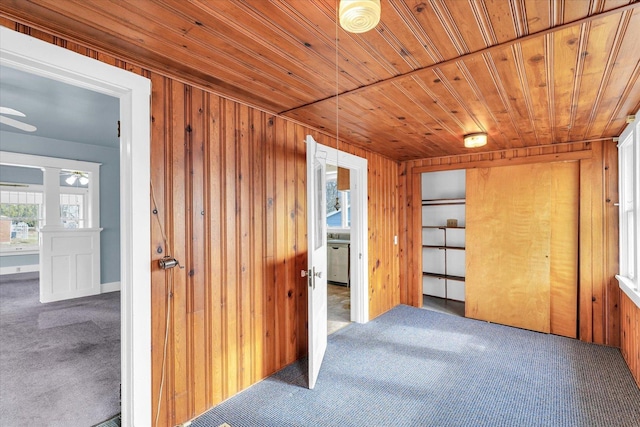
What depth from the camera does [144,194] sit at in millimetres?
1828

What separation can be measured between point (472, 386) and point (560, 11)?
8.48 ft

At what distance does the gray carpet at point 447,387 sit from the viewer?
6.95 ft

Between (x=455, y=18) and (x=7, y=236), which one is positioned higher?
(x=455, y=18)

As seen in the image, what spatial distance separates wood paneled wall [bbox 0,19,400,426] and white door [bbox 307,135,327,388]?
0.23 meters

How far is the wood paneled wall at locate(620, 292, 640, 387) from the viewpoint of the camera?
8.29 feet

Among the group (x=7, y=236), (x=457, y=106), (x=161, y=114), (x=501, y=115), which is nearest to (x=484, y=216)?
(x=501, y=115)

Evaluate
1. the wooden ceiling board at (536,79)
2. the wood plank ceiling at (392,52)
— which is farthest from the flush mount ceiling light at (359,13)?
the wooden ceiling board at (536,79)

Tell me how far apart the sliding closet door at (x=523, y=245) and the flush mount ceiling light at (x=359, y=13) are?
363cm

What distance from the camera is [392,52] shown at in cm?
167

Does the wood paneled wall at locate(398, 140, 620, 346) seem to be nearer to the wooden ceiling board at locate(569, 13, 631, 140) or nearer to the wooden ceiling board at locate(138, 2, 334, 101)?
the wooden ceiling board at locate(569, 13, 631, 140)

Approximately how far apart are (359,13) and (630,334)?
3.60 metres

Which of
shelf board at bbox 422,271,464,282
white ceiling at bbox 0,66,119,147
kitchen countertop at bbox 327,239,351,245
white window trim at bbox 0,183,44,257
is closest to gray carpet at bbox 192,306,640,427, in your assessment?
shelf board at bbox 422,271,464,282

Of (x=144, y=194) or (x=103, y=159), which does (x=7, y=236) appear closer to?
(x=103, y=159)

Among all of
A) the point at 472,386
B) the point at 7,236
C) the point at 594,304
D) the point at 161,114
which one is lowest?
the point at 472,386
